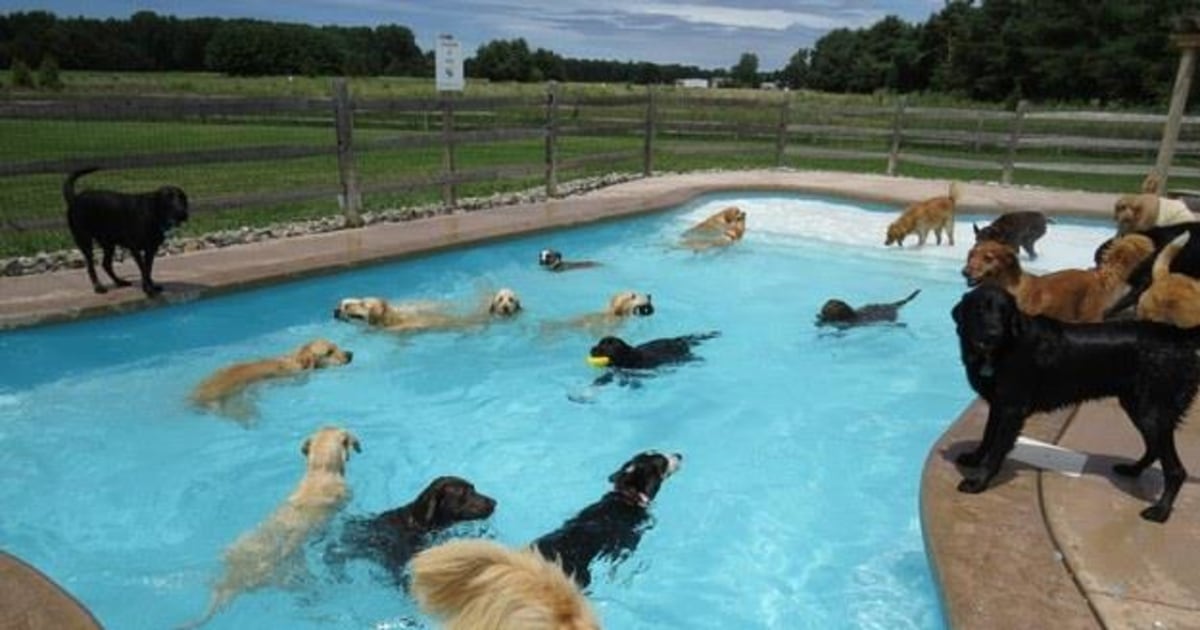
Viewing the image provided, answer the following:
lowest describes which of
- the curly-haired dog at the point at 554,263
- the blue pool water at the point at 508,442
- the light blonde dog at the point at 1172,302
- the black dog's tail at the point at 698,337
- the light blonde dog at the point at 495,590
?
the blue pool water at the point at 508,442

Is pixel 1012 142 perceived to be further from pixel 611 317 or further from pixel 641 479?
pixel 641 479

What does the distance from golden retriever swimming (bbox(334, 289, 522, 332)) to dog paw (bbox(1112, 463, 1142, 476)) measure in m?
5.79

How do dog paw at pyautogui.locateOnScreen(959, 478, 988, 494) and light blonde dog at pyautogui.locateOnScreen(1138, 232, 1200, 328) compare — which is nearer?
light blonde dog at pyautogui.locateOnScreen(1138, 232, 1200, 328)

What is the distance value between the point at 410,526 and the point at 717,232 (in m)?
9.02

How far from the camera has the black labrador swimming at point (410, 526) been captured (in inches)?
177

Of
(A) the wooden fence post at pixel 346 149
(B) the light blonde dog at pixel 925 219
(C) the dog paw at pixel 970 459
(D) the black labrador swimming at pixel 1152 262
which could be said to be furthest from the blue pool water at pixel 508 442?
(A) the wooden fence post at pixel 346 149

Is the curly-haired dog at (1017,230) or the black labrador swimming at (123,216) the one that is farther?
the curly-haired dog at (1017,230)

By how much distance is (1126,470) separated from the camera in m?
4.52

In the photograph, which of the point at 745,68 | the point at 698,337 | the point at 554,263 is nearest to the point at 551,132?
the point at 554,263

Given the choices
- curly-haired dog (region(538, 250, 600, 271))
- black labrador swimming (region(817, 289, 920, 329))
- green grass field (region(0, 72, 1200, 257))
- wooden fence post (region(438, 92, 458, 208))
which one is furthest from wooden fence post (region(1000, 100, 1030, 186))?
wooden fence post (region(438, 92, 458, 208))

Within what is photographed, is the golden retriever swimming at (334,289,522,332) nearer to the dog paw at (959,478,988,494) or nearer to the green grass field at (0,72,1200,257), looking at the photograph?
the green grass field at (0,72,1200,257)

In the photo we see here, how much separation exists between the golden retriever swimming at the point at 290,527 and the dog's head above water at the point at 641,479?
1659 millimetres

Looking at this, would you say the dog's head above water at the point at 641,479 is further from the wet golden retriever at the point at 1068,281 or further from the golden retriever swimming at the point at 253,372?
the golden retriever swimming at the point at 253,372

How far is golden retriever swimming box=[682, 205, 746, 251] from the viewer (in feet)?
41.5
